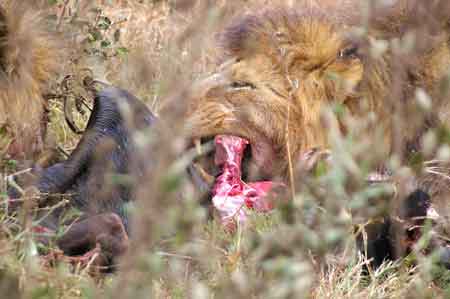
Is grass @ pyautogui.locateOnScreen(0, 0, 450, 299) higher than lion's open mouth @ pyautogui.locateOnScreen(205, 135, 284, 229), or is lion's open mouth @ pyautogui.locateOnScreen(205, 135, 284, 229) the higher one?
grass @ pyautogui.locateOnScreen(0, 0, 450, 299)

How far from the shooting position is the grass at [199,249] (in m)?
2.27

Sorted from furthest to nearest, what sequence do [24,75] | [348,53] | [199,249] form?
1. [348,53]
2. [24,75]
3. [199,249]

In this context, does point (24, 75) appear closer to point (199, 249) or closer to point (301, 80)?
point (301, 80)

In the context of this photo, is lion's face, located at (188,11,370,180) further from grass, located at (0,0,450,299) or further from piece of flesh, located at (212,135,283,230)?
grass, located at (0,0,450,299)

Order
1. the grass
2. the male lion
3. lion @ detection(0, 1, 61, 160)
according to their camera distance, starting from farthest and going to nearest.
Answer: the male lion
lion @ detection(0, 1, 61, 160)
the grass

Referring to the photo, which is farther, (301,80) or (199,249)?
(301,80)

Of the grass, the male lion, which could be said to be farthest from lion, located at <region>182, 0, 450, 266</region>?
the grass

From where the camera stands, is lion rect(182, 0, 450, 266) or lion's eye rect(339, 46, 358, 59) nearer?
lion rect(182, 0, 450, 266)

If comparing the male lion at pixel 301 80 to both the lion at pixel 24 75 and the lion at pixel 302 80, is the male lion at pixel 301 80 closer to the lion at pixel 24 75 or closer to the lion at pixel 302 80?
the lion at pixel 302 80

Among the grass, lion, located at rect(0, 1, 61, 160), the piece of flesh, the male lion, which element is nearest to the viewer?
the grass

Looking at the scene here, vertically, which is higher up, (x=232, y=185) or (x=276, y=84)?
(x=276, y=84)

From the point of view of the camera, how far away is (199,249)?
8.69 feet

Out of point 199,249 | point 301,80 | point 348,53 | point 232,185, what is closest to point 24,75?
point 232,185

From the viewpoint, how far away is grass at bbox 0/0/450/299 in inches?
89.4
